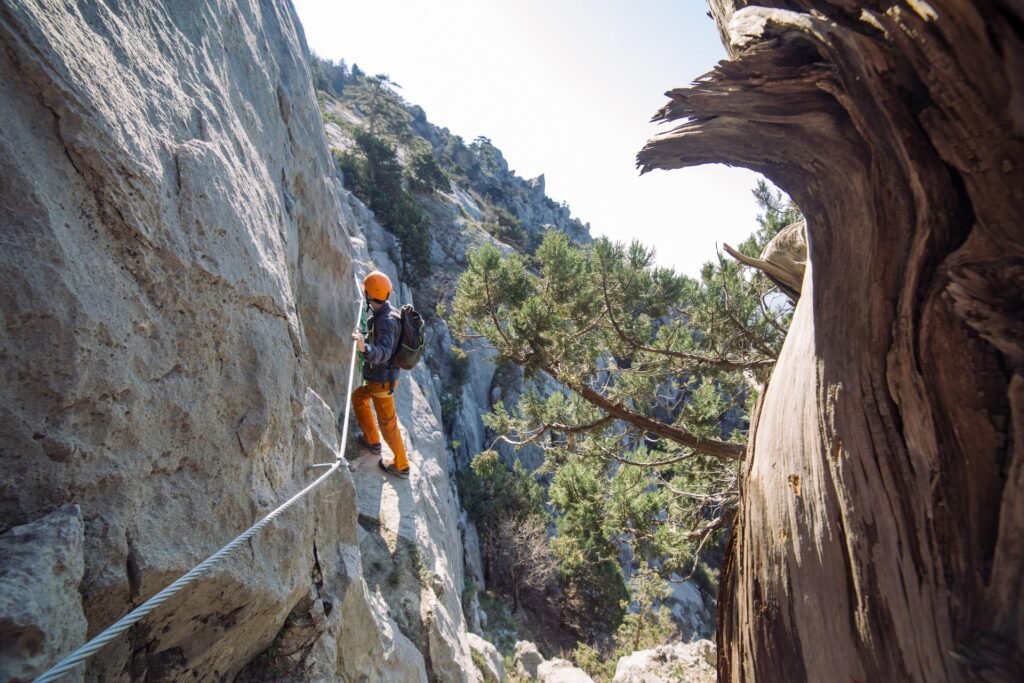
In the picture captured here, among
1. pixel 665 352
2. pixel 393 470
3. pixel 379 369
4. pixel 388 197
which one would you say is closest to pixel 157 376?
pixel 379 369

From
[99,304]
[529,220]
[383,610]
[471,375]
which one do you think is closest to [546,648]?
[471,375]

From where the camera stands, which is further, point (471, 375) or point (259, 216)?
point (471, 375)

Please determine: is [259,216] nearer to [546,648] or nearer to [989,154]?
[989,154]

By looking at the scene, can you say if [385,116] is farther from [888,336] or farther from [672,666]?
[888,336]

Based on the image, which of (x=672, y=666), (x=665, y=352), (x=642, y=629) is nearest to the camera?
(x=665, y=352)

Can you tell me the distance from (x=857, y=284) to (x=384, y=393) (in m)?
4.58

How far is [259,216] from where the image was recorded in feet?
→ 10.9

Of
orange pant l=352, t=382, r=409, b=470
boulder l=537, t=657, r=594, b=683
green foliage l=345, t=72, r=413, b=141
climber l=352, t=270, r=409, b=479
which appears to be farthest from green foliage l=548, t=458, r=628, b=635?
green foliage l=345, t=72, r=413, b=141

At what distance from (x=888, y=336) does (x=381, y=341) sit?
419 centimetres

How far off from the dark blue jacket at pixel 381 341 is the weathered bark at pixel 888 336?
3.51 metres

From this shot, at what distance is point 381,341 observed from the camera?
4.82 meters

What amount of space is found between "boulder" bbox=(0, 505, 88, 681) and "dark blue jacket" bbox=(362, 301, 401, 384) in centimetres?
298

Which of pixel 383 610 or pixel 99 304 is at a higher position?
pixel 99 304

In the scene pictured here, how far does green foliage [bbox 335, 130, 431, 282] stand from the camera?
22078 millimetres
